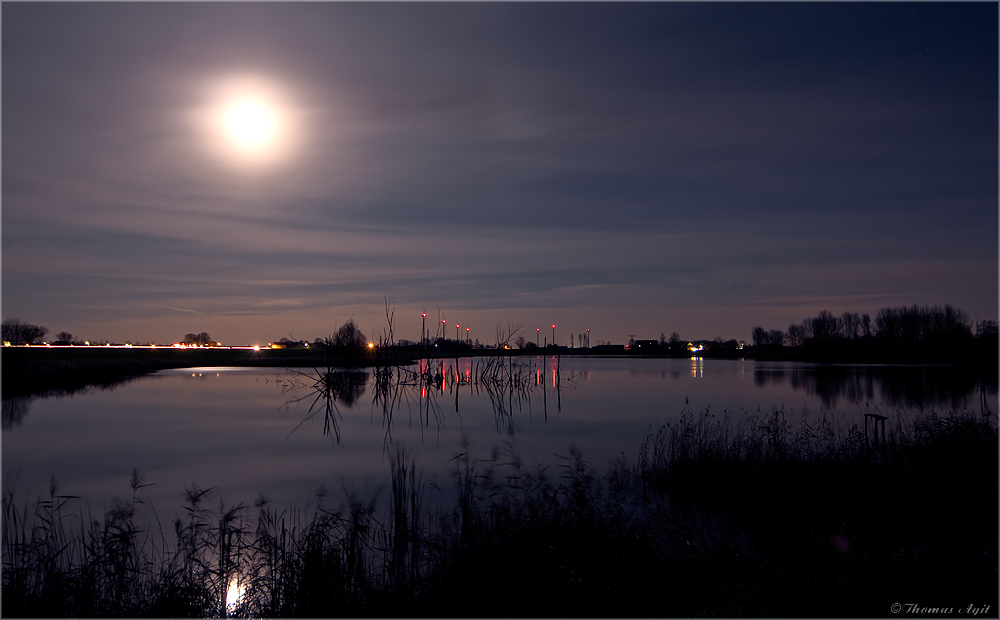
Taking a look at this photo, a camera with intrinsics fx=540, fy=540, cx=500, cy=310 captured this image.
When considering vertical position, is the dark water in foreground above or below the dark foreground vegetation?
below

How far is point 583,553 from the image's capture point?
749cm

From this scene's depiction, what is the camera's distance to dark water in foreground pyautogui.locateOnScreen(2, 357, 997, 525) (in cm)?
1474

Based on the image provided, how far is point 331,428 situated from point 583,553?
17570mm

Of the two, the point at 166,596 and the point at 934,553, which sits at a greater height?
the point at 934,553

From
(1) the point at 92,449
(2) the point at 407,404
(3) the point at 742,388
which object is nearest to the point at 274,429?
(1) the point at 92,449

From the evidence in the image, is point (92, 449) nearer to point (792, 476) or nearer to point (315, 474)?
point (315, 474)

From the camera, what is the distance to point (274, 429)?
912 inches

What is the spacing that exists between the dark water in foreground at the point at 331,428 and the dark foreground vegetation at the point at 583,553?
2.78 meters

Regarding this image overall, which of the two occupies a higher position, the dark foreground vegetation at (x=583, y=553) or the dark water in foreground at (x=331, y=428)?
the dark foreground vegetation at (x=583, y=553)

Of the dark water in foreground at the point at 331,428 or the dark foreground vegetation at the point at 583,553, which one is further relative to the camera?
the dark water in foreground at the point at 331,428

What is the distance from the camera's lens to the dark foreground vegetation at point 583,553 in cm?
609

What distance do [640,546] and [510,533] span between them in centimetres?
192

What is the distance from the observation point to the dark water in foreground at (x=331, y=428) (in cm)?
1474

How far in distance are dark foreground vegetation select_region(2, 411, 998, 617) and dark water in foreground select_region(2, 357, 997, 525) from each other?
2.78 meters
